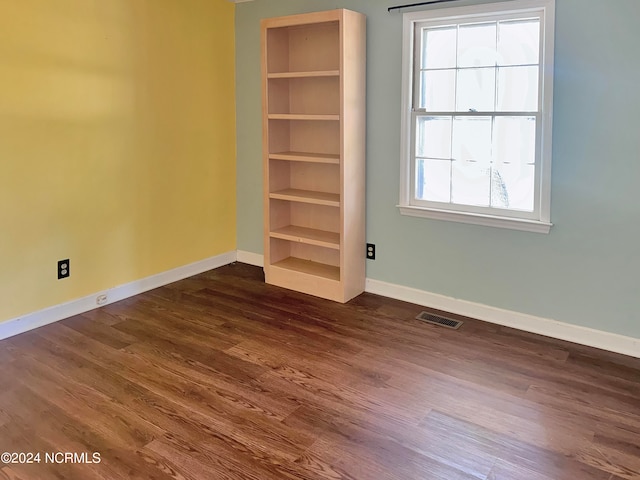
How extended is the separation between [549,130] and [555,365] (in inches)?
52.2

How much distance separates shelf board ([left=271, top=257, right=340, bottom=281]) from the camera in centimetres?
397

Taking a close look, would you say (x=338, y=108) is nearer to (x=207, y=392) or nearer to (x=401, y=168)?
(x=401, y=168)

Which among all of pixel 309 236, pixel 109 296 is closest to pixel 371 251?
pixel 309 236

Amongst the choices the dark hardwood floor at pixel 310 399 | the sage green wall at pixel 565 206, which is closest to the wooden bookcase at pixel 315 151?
the sage green wall at pixel 565 206

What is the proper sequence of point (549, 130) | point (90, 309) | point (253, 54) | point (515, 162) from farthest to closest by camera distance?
1. point (253, 54)
2. point (90, 309)
3. point (515, 162)
4. point (549, 130)

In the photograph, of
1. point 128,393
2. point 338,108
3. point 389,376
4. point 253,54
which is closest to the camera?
point 128,393

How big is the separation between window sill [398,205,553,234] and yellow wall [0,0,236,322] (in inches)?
69.2

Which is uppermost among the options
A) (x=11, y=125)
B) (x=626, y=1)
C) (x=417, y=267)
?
(x=626, y=1)

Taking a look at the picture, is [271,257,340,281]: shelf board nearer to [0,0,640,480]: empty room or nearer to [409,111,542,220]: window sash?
[0,0,640,480]: empty room

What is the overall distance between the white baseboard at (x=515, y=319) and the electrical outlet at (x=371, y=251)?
17cm

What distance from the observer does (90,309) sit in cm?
363

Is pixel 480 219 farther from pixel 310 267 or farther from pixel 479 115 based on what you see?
pixel 310 267

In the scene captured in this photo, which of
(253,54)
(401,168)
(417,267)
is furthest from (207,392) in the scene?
(253,54)

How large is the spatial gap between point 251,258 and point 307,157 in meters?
1.28
